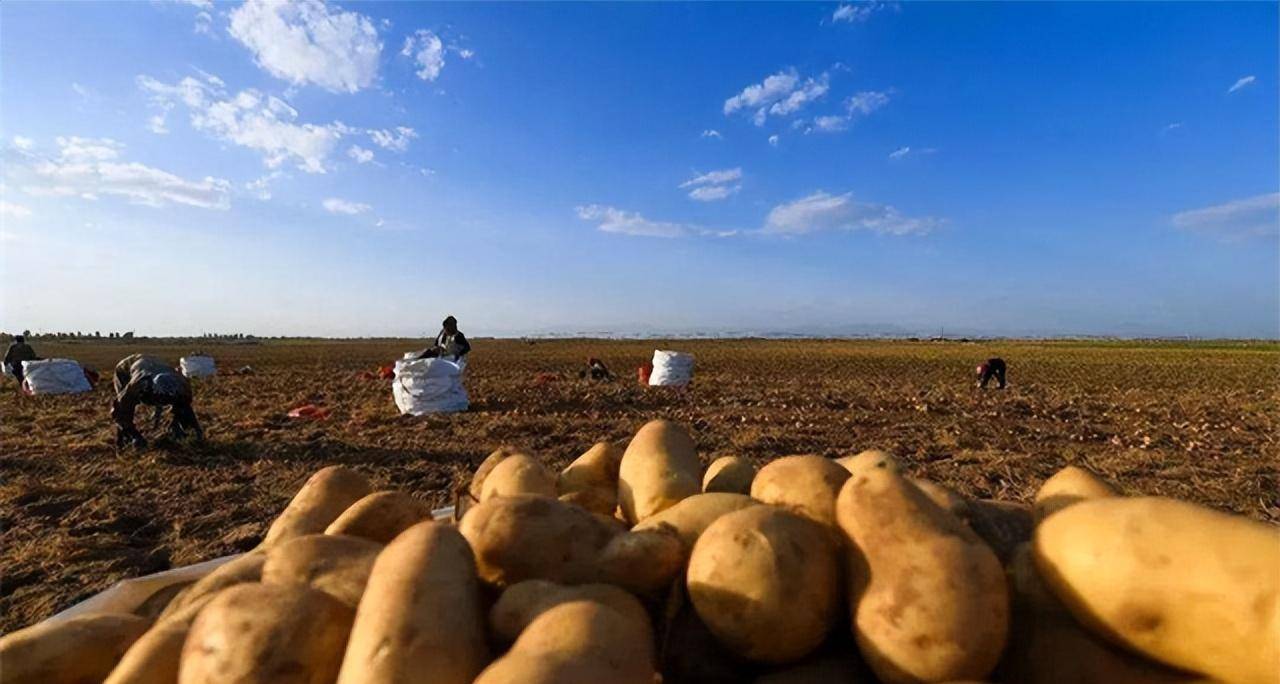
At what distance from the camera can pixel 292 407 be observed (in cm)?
1279

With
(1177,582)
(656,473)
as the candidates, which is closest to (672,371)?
(656,473)

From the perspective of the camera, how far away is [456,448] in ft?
28.5

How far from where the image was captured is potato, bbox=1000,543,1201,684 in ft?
5.14

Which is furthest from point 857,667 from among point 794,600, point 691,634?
point 691,634

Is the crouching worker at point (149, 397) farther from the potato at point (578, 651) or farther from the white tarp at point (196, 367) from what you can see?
the white tarp at point (196, 367)

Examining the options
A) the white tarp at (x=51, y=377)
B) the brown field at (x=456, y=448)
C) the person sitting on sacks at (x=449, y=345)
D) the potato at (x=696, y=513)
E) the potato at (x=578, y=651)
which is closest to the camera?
the potato at (x=578, y=651)

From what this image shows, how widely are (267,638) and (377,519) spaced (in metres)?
0.97

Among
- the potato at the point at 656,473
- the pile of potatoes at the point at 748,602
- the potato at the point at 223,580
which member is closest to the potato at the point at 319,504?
the potato at the point at 223,580

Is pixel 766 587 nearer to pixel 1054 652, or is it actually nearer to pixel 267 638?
pixel 1054 652

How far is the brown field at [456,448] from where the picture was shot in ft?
17.4

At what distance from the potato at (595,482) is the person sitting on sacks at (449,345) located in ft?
34.1

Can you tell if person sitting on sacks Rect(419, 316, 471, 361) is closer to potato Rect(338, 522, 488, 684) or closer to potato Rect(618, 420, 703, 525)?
potato Rect(618, 420, 703, 525)

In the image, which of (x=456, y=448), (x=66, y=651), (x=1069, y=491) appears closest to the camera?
(x=66, y=651)

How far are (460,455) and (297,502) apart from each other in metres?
5.54
